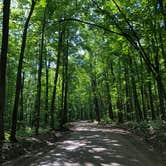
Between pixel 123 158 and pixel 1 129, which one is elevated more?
pixel 1 129

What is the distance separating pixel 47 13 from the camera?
21891mm

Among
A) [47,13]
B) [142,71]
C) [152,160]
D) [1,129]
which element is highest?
[47,13]

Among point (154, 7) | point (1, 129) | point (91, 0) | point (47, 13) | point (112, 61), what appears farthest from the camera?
point (112, 61)

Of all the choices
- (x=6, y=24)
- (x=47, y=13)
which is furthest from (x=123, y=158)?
(x=47, y=13)

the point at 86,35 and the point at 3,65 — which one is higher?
the point at 86,35

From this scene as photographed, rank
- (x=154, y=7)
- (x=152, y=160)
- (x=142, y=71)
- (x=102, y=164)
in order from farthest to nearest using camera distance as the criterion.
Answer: (x=142, y=71) < (x=154, y=7) < (x=152, y=160) < (x=102, y=164)

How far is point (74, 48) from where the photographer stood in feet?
110

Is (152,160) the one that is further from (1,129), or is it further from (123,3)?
(123,3)

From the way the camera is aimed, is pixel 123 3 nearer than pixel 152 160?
No

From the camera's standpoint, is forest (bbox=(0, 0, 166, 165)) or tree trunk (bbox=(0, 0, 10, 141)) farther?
forest (bbox=(0, 0, 166, 165))

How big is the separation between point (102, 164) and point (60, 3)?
11824 millimetres

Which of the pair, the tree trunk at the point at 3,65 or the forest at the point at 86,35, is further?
the forest at the point at 86,35

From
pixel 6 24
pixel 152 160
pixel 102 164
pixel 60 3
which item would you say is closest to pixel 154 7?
pixel 60 3

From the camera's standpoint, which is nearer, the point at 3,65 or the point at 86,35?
the point at 3,65
